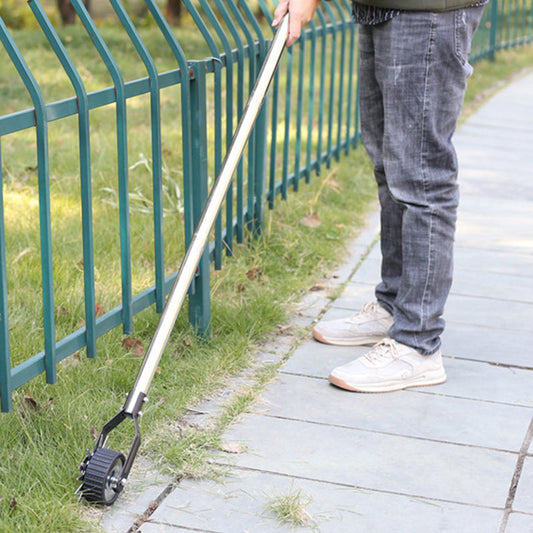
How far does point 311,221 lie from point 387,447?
2099 millimetres

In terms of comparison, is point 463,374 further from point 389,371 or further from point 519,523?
point 519,523

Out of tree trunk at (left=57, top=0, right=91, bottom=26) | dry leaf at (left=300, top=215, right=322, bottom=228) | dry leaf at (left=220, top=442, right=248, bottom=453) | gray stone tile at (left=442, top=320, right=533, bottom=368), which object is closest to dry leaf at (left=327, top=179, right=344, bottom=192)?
dry leaf at (left=300, top=215, right=322, bottom=228)

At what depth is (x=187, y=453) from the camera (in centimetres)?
247

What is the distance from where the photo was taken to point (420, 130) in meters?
2.74

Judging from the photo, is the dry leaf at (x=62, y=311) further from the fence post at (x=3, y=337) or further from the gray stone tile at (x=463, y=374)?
the fence post at (x=3, y=337)

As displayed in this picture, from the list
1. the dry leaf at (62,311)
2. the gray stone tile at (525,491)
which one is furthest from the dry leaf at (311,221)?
the gray stone tile at (525,491)

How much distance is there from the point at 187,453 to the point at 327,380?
70cm

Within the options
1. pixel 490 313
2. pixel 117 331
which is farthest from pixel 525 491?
pixel 117 331

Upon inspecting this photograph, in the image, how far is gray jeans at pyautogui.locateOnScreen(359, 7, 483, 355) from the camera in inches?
105

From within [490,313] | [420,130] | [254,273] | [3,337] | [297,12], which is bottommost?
[490,313]

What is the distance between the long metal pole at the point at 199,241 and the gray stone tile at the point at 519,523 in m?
0.97

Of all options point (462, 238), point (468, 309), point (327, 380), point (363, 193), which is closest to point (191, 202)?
point (327, 380)

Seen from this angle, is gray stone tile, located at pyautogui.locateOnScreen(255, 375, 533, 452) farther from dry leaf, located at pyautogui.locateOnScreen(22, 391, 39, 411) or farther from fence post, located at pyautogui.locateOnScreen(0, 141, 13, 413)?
fence post, located at pyautogui.locateOnScreen(0, 141, 13, 413)

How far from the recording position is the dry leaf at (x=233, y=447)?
8.29ft
